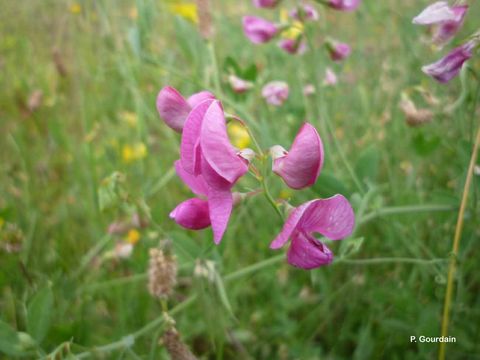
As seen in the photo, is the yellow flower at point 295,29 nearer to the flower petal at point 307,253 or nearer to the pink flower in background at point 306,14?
the pink flower in background at point 306,14

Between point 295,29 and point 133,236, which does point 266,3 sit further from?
point 133,236

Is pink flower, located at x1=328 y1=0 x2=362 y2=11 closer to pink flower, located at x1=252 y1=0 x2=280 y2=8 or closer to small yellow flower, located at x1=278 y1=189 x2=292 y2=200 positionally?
pink flower, located at x1=252 y1=0 x2=280 y2=8

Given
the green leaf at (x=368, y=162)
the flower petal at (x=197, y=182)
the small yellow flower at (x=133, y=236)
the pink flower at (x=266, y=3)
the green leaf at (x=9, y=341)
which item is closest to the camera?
the flower petal at (x=197, y=182)

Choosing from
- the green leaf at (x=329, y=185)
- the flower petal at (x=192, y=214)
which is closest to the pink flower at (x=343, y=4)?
the green leaf at (x=329, y=185)

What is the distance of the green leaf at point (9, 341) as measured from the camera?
35.0 inches

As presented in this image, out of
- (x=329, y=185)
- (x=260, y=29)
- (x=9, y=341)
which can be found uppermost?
(x=260, y=29)

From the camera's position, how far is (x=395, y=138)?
74.0 inches

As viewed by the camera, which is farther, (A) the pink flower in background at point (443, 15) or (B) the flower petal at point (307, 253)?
(A) the pink flower in background at point (443, 15)

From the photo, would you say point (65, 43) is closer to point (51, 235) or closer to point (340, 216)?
point (51, 235)

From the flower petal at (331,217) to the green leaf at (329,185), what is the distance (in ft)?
0.93

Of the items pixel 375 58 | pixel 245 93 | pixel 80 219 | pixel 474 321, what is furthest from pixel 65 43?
pixel 474 321

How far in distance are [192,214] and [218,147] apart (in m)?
0.14

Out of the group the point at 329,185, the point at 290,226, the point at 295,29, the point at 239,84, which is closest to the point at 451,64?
the point at 329,185

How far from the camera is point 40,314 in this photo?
0.93 m
